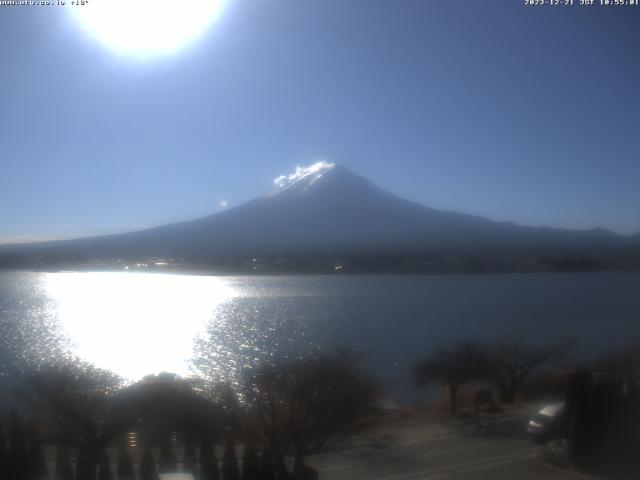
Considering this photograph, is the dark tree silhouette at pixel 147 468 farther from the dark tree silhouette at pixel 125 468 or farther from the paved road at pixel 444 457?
the paved road at pixel 444 457

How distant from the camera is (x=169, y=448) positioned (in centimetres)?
304

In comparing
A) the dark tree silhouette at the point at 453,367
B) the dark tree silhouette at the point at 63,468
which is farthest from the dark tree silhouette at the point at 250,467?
the dark tree silhouette at the point at 453,367

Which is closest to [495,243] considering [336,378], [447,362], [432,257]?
[432,257]

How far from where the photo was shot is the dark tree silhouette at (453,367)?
16.1ft

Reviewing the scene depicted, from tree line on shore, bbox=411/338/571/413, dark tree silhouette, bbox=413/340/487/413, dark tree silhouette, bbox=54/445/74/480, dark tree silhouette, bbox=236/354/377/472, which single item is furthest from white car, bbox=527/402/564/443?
dark tree silhouette, bbox=54/445/74/480

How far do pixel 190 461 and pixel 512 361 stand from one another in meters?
3.32

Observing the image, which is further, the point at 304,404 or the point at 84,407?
the point at 304,404

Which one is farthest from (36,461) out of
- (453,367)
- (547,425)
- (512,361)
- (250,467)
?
(512,361)

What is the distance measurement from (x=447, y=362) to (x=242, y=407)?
2187mm

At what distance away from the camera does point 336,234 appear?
669 inches

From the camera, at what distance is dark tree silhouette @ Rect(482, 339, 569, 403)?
4824mm

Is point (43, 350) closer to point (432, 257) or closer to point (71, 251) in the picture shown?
point (71, 251)

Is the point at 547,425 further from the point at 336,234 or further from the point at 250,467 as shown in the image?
the point at 336,234

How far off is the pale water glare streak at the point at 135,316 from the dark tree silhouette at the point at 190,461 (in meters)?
1.33
